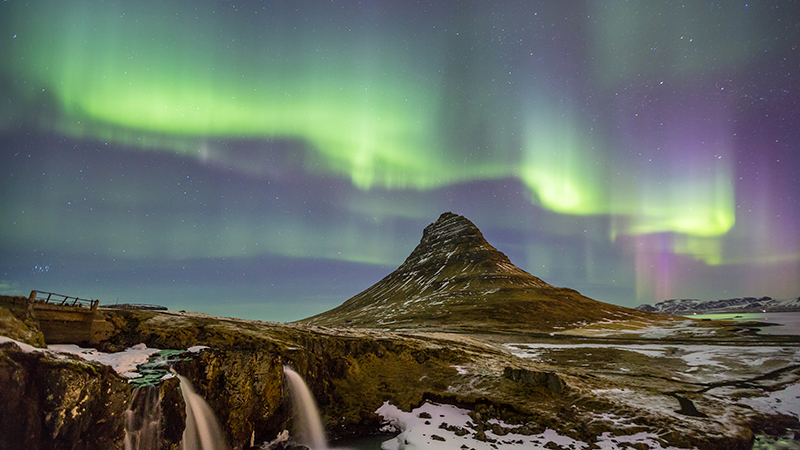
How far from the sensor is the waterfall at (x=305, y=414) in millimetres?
26641

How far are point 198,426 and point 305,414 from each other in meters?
8.63

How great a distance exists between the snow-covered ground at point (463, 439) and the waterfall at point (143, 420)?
1381 cm

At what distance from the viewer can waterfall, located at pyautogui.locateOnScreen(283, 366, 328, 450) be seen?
2664 cm

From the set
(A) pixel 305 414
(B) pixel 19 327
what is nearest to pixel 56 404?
(B) pixel 19 327

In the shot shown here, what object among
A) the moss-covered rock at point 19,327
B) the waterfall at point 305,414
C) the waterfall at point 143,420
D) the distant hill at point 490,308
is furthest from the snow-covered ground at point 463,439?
the distant hill at point 490,308

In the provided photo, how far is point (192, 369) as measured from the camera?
2262cm

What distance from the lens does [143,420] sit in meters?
18.3

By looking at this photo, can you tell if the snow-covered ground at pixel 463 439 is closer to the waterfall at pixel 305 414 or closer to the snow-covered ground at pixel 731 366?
the waterfall at pixel 305 414

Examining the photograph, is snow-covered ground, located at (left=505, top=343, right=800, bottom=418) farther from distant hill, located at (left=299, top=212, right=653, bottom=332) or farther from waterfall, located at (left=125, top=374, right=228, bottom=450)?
distant hill, located at (left=299, top=212, right=653, bottom=332)

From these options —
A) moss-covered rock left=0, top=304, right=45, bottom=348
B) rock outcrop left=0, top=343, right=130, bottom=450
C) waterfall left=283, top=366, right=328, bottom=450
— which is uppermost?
moss-covered rock left=0, top=304, right=45, bottom=348

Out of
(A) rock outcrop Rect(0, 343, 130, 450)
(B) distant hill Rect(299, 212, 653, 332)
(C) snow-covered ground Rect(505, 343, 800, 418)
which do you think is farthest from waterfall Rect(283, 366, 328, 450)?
(B) distant hill Rect(299, 212, 653, 332)

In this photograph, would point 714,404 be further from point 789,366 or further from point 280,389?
point 280,389

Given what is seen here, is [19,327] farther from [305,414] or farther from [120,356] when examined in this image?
[305,414]

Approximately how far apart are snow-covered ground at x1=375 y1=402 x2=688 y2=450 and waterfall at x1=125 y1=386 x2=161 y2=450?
1381 cm
